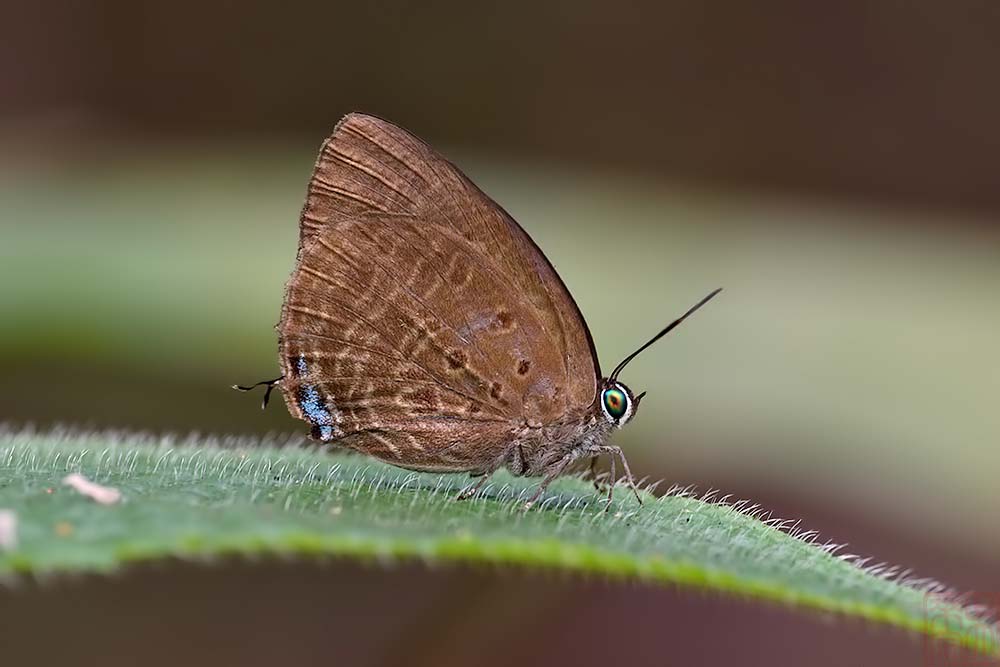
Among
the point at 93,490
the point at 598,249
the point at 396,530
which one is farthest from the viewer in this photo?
the point at 598,249

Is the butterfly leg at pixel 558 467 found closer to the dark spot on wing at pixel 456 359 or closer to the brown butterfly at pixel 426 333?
the brown butterfly at pixel 426 333

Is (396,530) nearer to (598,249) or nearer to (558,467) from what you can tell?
(558,467)

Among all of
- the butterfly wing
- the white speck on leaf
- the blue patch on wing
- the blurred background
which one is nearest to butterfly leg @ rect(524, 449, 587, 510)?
the butterfly wing

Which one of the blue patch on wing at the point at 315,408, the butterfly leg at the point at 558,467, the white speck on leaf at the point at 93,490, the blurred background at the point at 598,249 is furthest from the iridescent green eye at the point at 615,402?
the white speck on leaf at the point at 93,490

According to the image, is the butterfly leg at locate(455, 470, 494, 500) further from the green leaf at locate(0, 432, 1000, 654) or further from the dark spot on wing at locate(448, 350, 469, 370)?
the dark spot on wing at locate(448, 350, 469, 370)

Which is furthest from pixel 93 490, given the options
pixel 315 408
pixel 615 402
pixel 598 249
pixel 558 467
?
pixel 598 249

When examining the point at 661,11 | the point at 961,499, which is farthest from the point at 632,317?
the point at 661,11

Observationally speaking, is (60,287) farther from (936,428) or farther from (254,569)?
(936,428)
